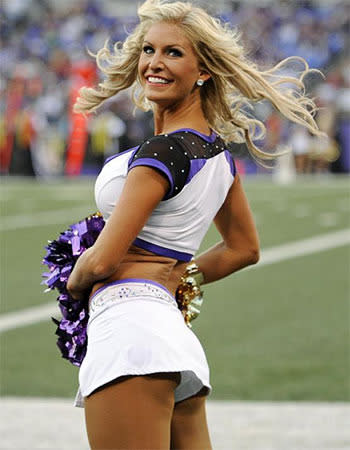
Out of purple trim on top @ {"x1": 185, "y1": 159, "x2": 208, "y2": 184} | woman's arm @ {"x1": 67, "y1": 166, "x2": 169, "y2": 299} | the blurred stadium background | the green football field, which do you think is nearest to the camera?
woman's arm @ {"x1": 67, "y1": 166, "x2": 169, "y2": 299}

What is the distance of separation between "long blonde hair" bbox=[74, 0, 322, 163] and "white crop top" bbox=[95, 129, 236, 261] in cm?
17

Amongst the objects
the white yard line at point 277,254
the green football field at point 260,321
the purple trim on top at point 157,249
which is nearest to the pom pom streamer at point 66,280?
the purple trim on top at point 157,249

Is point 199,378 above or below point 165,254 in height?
below

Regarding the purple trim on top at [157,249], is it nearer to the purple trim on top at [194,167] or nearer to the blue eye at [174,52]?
the purple trim on top at [194,167]

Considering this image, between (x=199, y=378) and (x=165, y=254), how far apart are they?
1.01 ft

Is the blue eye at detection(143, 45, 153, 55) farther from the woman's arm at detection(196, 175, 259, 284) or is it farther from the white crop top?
the woman's arm at detection(196, 175, 259, 284)

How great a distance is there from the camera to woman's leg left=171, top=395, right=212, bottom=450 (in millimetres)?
2801

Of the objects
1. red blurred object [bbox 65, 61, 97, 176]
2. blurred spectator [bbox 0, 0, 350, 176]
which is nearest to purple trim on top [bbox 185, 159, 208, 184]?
blurred spectator [bbox 0, 0, 350, 176]

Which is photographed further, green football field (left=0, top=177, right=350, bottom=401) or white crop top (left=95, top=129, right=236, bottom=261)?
green football field (left=0, top=177, right=350, bottom=401)

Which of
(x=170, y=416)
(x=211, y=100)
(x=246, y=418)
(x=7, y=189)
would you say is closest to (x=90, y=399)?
(x=170, y=416)

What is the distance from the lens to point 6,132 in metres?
26.4

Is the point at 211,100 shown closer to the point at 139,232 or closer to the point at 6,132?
the point at 139,232

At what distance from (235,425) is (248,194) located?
14131 mm

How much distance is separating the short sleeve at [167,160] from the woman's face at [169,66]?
165 mm
